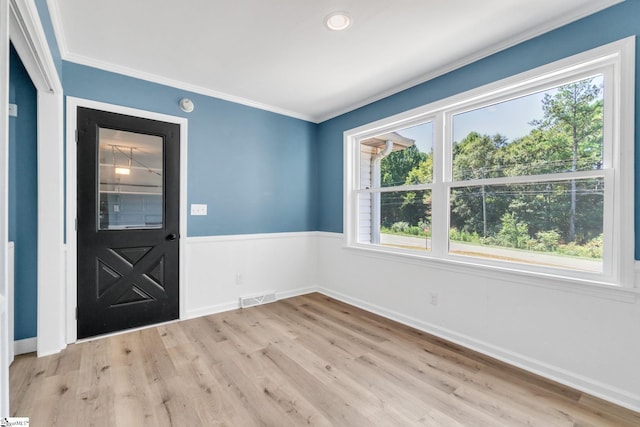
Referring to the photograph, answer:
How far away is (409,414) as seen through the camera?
5.80ft

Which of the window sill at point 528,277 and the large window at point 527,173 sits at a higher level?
the large window at point 527,173

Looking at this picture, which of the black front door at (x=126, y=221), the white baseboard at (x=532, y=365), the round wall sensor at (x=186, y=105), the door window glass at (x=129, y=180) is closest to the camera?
the white baseboard at (x=532, y=365)

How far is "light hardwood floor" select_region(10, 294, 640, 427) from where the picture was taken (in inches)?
68.2

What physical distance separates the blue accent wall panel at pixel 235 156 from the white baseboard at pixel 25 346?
4.93 ft

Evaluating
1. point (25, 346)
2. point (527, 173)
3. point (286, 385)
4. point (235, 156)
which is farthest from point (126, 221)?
point (527, 173)

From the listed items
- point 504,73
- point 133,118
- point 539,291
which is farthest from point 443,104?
point 133,118

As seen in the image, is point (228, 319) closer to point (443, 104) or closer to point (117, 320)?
point (117, 320)

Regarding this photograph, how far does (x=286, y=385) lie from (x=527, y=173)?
2.45 meters

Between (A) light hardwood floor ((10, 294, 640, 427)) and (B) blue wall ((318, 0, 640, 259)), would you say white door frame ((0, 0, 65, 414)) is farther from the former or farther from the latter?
(B) blue wall ((318, 0, 640, 259))

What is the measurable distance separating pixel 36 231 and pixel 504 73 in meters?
4.06

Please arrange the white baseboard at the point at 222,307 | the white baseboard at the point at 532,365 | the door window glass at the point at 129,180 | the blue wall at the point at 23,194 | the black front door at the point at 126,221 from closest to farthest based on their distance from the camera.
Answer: the white baseboard at the point at 532,365 < the blue wall at the point at 23,194 < the black front door at the point at 126,221 < the door window glass at the point at 129,180 < the white baseboard at the point at 222,307

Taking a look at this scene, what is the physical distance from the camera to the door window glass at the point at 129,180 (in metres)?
2.80

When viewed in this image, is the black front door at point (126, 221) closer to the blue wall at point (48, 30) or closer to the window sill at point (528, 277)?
the blue wall at point (48, 30)

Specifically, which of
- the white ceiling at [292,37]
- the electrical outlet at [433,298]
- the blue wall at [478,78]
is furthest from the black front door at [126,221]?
the electrical outlet at [433,298]
